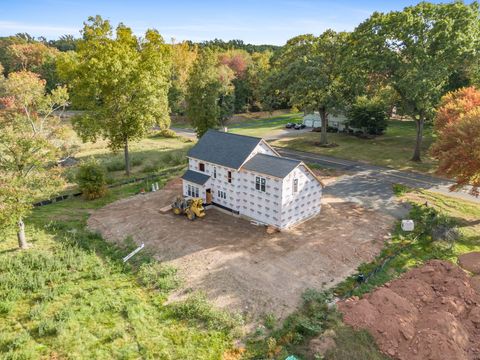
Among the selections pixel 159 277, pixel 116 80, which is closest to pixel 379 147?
pixel 116 80

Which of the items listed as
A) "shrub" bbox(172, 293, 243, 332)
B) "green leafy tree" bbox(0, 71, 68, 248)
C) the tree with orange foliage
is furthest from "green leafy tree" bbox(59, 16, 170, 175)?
the tree with orange foliage

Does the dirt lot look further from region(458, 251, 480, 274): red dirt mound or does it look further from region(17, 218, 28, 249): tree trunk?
region(17, 218, 28, 249): tree trunk

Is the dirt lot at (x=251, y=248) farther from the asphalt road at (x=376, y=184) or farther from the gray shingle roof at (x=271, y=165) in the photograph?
the gray shingle roof at (x=271, y=165)

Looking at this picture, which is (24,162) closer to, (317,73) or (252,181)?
(252,181)

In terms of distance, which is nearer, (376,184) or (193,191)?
(193,191)

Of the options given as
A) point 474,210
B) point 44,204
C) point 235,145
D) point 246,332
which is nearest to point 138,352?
point 246,332
